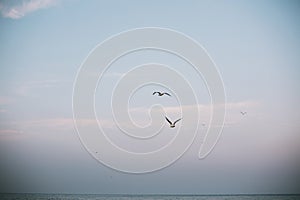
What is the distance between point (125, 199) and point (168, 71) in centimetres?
4712

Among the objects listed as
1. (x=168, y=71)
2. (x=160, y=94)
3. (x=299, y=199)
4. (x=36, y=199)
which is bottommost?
(x=160, y=94)

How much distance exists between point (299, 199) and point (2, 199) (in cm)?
4083

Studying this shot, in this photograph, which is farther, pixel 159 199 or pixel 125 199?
pixel 125 199

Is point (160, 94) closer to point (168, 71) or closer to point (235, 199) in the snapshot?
point (168, 71)

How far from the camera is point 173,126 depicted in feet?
91.9

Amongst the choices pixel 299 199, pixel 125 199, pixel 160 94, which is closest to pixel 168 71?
pixel 160 94

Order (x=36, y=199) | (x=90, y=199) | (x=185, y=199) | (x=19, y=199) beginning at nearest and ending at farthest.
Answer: (x=19, y=199) → (x=36, y=199) → (x=90, y=199) → (x=185, y=199)

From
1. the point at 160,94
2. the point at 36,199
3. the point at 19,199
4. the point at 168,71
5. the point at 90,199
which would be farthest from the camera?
the point at 90,199

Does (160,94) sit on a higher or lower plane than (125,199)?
lower

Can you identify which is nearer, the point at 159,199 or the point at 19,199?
the point at 19,199

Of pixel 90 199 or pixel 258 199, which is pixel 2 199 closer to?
pixel 90 199

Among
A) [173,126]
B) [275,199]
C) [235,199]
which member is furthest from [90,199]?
[173,126]

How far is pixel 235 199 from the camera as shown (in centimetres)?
6775

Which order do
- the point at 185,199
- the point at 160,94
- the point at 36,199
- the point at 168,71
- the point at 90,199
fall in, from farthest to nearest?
1. the point at 185,199
2. the point at 90,199
3. the point at 36,199
4. the point at 168,71
5. the point at 160,94
